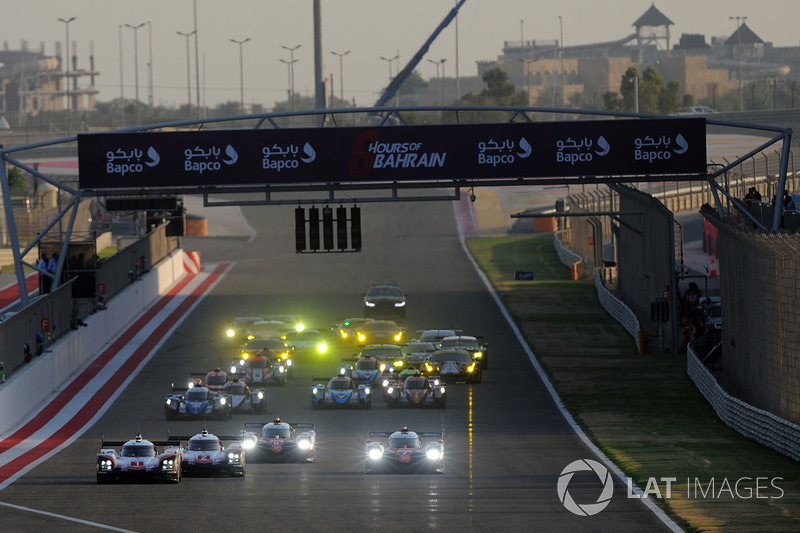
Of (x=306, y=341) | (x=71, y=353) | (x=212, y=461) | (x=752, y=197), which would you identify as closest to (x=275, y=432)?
(x=212, y=461)

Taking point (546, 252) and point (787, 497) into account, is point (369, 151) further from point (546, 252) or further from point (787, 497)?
point (546, 252)

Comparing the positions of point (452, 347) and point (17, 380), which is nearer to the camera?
point (17, 380)

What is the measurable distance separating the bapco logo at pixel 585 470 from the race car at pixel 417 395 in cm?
890

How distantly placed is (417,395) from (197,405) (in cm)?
670

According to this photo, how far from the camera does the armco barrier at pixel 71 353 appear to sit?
131ft

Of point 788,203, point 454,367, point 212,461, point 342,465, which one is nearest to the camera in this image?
point 212,461

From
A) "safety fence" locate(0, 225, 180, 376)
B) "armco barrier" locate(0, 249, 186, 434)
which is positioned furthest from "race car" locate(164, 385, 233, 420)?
"safety fence" locate(0, 225, 180, 376)

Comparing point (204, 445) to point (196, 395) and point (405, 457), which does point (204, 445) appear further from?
point (196, 395)

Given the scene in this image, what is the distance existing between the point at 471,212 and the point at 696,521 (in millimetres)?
84612

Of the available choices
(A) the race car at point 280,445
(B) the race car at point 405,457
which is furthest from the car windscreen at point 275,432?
(B) the race car at point 405,457

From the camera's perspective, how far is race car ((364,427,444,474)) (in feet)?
101

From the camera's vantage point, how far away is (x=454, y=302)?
65.6m

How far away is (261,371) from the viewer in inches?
1777

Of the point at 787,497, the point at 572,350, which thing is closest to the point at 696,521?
the point at 787,497
